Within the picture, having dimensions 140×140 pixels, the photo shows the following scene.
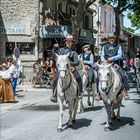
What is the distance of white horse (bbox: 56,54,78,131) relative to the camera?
11523mm

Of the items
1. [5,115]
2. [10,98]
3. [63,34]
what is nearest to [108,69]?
[5,115]

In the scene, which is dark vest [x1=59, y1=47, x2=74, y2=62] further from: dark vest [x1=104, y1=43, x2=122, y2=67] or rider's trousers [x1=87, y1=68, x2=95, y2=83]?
rider's trousers [x1=87, y1=68, x2=95, y2=83]

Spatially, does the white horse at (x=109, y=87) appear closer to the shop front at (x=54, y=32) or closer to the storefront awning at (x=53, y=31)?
the shop front at (x=54, y=32)

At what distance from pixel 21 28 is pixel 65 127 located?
25.5m

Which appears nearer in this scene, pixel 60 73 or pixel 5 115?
pixel 60 73

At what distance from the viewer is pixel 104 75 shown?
457 inches

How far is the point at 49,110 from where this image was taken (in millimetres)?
17094

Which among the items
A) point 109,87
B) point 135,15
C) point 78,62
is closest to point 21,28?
point 135,15

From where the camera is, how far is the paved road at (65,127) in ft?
36.8

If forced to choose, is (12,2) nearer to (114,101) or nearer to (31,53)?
(31,53)

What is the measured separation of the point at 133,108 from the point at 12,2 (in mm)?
22800

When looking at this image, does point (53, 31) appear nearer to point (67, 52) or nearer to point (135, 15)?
point (135, 15)

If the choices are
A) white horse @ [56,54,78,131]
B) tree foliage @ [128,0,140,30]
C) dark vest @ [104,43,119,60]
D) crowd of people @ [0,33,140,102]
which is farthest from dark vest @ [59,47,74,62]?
tree foliage @ [128,0,140,30]

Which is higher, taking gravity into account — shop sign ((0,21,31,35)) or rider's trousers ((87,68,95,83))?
shop sign ((0,21,31,35))
